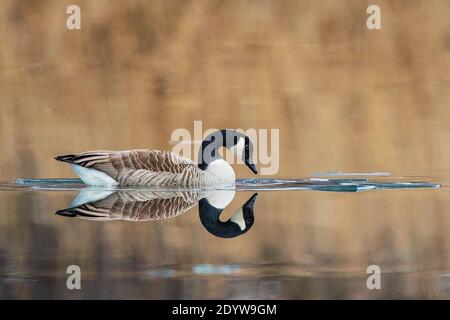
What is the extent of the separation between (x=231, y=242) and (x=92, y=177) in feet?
6.22

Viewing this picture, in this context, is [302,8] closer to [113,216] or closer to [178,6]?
[178,6]

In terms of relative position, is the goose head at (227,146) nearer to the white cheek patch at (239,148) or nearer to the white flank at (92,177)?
the white cheek patch at (239,148)

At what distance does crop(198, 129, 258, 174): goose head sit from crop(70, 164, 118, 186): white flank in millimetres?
815

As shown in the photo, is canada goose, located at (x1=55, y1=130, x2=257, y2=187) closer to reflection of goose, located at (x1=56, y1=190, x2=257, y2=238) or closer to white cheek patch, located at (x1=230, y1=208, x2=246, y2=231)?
reflection of goose, located at (x1=56, y1=190, x2=257, y2=238)

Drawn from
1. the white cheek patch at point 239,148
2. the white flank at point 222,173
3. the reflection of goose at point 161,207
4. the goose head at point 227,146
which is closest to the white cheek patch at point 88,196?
the reflection of goose at point 161,207

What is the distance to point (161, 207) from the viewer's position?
545 cm

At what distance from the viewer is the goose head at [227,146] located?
263 inches

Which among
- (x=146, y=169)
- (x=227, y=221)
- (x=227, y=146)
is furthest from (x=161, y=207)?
(x=227, y=146)

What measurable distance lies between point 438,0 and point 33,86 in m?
4.66

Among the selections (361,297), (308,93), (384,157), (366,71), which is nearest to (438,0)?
(366,71)

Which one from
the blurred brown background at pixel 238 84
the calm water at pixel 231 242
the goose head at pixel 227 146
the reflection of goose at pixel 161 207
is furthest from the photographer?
the blurred brown background at pixel 238 84

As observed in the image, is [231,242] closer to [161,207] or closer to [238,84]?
[161,207]

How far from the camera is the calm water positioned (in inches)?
145

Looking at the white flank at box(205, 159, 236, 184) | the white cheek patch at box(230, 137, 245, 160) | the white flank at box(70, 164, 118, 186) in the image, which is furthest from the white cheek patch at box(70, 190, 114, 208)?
the white cheek patch at box(230, 137, 245, 160)
